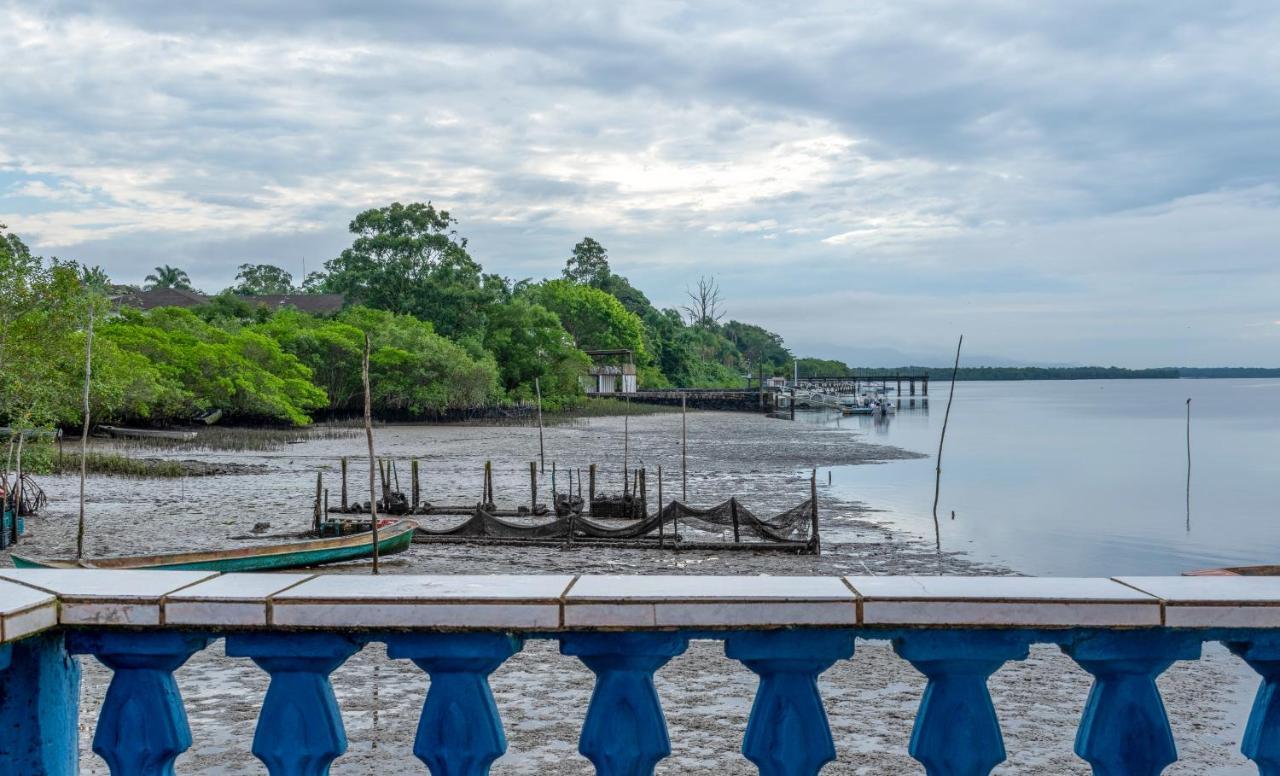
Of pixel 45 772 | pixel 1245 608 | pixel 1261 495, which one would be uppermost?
pixel 1245 608

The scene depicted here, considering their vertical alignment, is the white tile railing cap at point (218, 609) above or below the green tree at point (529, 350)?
below

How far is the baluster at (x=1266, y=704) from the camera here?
184 centimetres

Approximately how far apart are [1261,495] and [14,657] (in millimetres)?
40309

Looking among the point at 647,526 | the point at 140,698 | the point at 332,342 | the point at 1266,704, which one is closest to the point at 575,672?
the point at 647,526

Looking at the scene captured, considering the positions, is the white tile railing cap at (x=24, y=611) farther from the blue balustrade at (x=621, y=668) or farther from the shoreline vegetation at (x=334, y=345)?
the shoreline vegetation at (x=334, y=345)

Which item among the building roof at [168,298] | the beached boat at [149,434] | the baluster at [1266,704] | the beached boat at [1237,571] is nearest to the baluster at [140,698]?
the baluster at [1266,704]

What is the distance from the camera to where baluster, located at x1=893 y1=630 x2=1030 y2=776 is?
1861mm

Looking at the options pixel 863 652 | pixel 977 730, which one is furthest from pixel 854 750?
pixel 977 730

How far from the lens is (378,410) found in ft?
202

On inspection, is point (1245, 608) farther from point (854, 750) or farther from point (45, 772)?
point (854, 750)

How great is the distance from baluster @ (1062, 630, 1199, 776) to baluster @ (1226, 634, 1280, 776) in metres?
0.10

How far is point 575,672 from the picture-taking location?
10992mm

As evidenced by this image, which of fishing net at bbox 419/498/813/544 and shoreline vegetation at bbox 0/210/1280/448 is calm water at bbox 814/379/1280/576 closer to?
fishing net at bbox 419/498/813/544


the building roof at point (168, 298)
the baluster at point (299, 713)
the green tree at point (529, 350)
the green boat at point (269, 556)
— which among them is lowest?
the green boat at point (269, 556)
